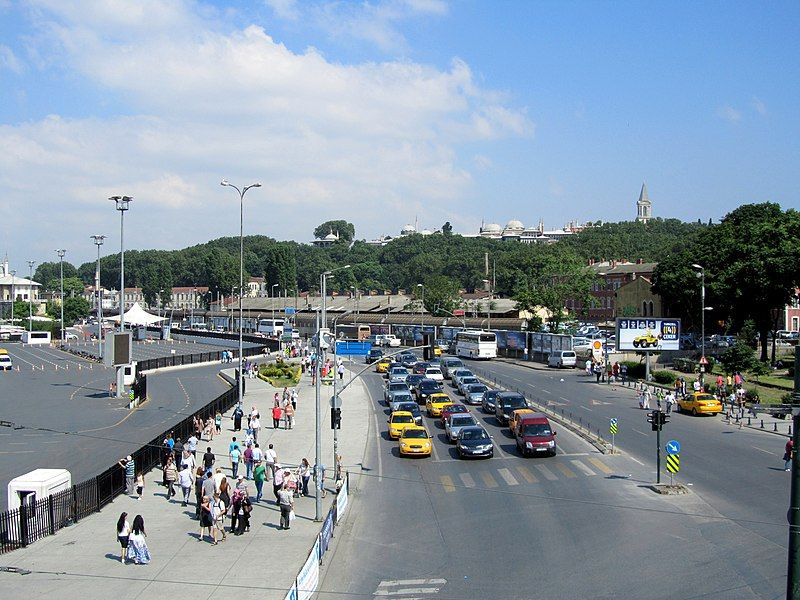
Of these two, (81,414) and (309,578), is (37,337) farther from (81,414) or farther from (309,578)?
(309,578)

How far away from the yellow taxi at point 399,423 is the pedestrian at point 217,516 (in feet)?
51.8

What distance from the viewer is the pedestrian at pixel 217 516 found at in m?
20.8

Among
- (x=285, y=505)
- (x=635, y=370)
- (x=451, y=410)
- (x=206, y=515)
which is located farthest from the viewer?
(x=635, y=370)

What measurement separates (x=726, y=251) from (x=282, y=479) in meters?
65.9

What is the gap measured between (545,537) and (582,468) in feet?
31.8

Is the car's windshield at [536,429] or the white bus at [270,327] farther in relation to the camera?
the white bus at [270,327]

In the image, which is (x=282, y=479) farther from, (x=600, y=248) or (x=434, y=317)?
(x=600, y=248)

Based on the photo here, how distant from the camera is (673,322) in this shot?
64.7 m

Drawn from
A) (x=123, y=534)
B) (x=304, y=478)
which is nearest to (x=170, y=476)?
(x=304, y=478)

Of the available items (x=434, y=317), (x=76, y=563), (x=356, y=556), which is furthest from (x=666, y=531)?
(x=434, y=317)

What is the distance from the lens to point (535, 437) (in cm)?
3247

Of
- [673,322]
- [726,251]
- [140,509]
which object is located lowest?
[140,509]

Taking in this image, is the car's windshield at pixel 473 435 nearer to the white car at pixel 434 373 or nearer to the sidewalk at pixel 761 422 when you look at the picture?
the sidewalk at pixel 761 422

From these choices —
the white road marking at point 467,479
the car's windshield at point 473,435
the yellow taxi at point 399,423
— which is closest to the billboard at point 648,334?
the yellow taxi at point 399,423
